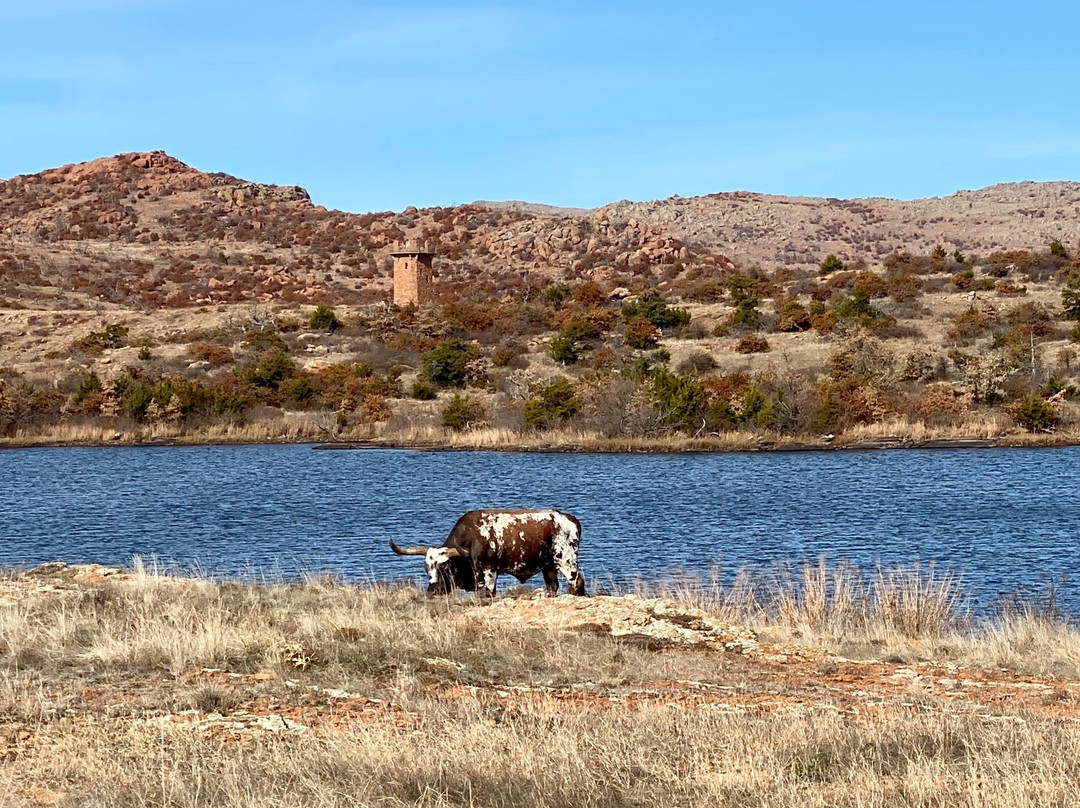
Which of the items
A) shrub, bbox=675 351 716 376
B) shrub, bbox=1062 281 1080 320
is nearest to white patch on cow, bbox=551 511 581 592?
shrub, bbox=675 351 716 376

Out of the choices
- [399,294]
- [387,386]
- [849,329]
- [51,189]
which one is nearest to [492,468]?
[387,386]

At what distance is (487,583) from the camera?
15555 mm

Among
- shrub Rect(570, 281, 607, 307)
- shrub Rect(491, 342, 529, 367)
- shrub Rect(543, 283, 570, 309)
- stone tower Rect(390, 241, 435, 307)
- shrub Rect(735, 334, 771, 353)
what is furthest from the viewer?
stone tower Rect(390, 241, 435, 307)

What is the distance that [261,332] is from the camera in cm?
6981

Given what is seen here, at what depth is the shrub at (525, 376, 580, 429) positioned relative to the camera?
4969cm

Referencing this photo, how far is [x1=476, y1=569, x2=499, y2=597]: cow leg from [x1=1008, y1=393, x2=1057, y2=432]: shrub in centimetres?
3499

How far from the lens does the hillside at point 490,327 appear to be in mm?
49844

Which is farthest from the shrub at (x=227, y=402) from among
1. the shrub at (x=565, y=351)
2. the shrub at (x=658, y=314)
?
the shrub at (x=658, y=314)

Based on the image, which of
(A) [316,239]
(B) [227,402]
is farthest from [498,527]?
(A) [316,239]

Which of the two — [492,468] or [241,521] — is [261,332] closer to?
[492,468]

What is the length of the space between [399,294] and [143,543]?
54651 mm

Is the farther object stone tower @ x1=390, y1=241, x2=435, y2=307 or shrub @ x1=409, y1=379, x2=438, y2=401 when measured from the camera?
stone tower @ x1=390, y1=241, x2=435, y2=307

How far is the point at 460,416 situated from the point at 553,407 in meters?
4.12

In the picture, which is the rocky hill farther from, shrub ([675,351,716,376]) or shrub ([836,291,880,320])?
shrub ([675,351,716,376])
